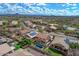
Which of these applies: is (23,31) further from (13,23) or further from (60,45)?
(60,45)

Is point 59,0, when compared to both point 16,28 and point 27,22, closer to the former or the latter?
point 27,22

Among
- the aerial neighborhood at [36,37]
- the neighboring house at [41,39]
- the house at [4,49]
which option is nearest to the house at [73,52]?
the aerial neighborhood at [36,37]

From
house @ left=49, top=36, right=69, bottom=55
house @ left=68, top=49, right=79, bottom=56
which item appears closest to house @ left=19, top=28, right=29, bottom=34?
house @ left=49, top=36, right=69, bottom=55

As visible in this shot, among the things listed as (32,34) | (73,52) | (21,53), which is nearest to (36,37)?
(32,34)

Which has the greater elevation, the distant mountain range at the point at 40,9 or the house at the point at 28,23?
the distant mountain range at the point at 40,9

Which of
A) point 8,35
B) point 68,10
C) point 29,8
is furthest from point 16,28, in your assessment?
point 68,10

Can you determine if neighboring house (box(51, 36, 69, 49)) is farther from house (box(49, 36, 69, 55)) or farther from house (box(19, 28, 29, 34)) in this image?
house (box(19, 28, 29, 34))

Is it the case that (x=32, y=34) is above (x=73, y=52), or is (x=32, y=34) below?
above

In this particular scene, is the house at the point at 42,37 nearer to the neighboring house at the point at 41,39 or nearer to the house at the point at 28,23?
the neighboring house at the point at 41,39
